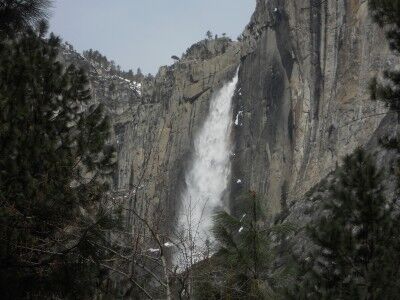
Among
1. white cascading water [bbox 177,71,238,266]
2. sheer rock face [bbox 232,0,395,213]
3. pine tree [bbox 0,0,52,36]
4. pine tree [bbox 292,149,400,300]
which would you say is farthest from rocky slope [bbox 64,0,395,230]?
pine tree [bbox 0,0,52,36]

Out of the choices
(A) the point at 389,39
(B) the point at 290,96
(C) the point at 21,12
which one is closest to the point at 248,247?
(A) the point at 389,39

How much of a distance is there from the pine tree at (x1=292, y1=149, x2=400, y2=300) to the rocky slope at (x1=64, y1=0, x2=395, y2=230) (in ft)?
104

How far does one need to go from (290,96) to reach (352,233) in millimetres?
51037

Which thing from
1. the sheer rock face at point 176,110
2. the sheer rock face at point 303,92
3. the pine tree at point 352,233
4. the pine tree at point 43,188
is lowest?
the pine tree at point 352,233

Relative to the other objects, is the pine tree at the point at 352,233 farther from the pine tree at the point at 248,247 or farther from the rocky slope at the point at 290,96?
the rocky slope at the point at 290,96

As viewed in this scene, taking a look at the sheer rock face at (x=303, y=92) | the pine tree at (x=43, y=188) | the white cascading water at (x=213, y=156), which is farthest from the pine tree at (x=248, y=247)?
the white cascading water at (x=213, y=156)

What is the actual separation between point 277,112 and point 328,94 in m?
8.95

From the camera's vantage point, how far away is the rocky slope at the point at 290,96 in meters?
52.2

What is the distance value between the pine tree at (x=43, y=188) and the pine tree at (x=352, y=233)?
3.50m

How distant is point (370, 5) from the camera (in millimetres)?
10867

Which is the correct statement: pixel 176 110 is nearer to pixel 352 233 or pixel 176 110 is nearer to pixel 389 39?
pixel 352 233

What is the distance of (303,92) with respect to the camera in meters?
59.3

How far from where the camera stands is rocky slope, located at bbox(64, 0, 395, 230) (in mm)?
52156

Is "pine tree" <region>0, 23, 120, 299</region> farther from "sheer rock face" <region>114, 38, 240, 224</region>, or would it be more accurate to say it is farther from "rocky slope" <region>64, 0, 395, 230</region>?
"sheer rock face" <region>114, 38, 240, 224</region>
